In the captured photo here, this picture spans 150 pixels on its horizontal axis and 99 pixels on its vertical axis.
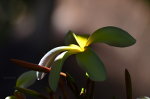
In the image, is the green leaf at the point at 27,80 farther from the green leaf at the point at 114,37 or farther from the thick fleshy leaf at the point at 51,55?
the green leaf at the point at 114,37

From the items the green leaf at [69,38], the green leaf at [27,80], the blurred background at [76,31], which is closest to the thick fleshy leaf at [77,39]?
the green leaf at [69,38]

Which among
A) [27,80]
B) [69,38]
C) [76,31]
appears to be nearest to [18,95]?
[27,80]

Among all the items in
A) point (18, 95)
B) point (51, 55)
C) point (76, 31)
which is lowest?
point (76, 31)

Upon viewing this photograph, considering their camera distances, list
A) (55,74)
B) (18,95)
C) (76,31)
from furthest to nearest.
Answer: (76,31) < (18,95) < (55,74)

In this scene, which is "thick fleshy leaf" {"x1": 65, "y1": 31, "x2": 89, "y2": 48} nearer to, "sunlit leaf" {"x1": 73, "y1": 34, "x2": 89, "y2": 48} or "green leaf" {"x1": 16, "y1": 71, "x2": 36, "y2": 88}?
"sunlit leaf" {"x1": 73, "y1": 34, "x2": 89, "y2": 48}

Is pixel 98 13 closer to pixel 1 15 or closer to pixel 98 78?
pixel 1 15

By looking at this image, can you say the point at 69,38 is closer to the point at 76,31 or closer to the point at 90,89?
the point at 90,89

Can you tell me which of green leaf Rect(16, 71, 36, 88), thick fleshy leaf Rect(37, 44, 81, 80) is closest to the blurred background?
green leaf Rect(16, 71, 36, 88)
